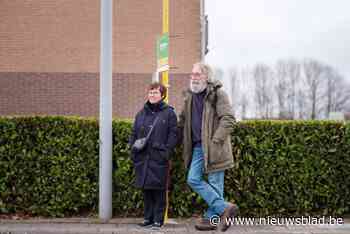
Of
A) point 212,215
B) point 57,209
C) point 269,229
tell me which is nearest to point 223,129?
point 212,215

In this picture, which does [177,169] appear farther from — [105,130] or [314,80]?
[314,80]

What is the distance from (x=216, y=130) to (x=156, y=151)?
758 mm

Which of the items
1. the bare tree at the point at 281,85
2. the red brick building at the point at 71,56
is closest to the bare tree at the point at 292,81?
the bare tree at the point at 281,85

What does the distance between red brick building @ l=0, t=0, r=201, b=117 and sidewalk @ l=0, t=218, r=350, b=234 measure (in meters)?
7.72

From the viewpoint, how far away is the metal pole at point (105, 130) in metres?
5.79

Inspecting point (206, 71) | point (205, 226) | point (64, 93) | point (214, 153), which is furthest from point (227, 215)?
point (64, 93)

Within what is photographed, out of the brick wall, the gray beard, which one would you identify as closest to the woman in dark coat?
the gray beard

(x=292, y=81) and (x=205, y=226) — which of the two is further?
(x=292, y=81)

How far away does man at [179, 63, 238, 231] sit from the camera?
520 centimetres

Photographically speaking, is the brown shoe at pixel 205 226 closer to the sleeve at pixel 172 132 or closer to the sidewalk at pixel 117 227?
the sidewalk at pixel 117 227

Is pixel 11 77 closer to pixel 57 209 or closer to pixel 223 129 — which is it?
pixel 57 209

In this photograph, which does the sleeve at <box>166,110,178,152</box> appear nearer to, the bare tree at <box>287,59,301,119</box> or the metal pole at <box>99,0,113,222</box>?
the metal pole at <box>99,0,113,222</box>

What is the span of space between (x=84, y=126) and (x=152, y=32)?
7.87 metres

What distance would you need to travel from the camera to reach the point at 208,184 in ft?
17.6
